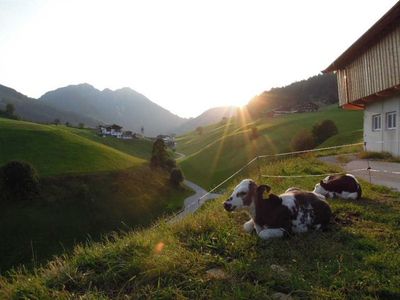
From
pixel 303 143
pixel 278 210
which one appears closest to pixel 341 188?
pixel 278 210

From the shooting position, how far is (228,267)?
664 centimetres

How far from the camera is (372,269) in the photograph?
6402 millimetres

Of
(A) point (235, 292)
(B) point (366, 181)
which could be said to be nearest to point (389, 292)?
(A) point (235, 292)

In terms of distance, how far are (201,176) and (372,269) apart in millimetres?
80039

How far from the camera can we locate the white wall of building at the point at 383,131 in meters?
22.7

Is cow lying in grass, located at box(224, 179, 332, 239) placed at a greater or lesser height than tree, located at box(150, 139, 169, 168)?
greater

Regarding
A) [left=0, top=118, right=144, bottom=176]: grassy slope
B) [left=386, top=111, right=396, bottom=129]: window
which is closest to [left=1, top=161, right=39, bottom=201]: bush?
[left=0, top=118, right=144, bottom=176]: grassy slope

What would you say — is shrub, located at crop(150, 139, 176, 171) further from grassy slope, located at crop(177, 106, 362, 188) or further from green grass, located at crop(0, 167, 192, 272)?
green grass, located at crop(0, 167, 192, 272)

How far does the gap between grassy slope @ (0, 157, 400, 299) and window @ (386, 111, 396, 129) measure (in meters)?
16.5

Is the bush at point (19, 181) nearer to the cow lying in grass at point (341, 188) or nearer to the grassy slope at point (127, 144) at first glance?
the cow lying in grass at point (341, 188)

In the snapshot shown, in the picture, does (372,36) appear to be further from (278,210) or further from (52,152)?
(52,152)

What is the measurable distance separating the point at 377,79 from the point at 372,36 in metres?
2.43

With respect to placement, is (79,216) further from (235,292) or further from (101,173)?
(235,292)

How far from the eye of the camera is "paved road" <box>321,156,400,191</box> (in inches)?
596
